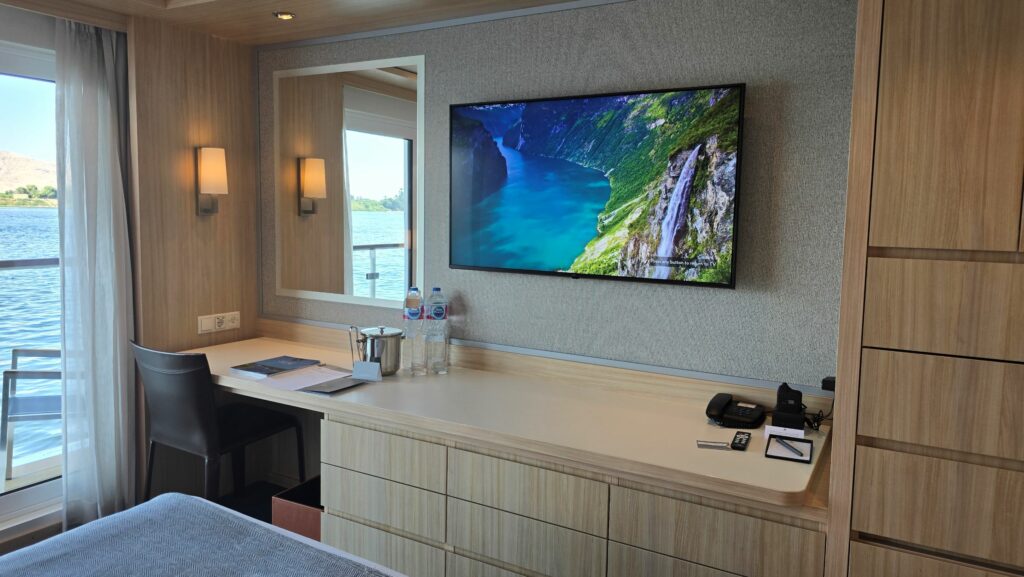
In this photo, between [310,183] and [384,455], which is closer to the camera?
[384,455]

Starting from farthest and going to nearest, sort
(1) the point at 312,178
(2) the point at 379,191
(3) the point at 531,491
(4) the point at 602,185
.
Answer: (1) the point at 312,178 < (2) the point at 379,191 < (4) the point at 602,185 < (3) the point at 531,491

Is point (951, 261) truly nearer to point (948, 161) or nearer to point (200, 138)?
point (948, 161)

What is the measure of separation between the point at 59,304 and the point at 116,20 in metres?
1.19

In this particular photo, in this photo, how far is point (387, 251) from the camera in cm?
313

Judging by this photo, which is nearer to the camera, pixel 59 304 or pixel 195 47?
pixel 59 304

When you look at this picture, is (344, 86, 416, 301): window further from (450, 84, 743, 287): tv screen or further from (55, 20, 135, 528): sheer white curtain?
(55, 20, 135, 528): sheer white curtain

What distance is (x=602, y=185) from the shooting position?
2545 millimetres

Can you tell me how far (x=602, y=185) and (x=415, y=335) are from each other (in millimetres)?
992

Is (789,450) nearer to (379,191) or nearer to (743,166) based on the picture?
(743,166)

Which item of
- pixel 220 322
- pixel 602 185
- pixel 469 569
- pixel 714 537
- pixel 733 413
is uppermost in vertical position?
pixel 602 185

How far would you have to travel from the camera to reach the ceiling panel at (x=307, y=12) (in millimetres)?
2662

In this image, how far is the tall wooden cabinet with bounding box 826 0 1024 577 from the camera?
1.52 meters

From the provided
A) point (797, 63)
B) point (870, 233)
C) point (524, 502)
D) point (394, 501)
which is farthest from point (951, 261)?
point (394, 501)

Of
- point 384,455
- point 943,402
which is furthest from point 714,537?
point 384,455
